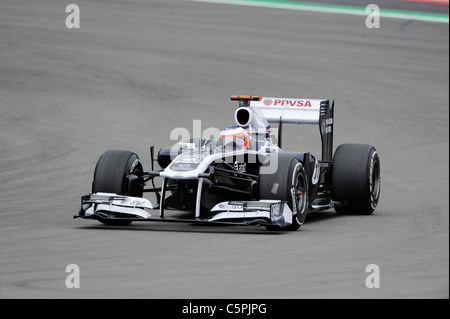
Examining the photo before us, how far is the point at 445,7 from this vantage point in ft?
105

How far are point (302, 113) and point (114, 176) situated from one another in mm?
3034

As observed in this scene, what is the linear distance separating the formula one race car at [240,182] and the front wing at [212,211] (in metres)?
0.01

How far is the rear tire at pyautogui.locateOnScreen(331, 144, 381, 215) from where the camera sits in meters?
12.9

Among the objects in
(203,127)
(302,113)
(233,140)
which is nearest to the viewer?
(233,140)

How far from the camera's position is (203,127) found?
67.7 feet

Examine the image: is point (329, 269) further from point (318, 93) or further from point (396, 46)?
point (396, 46)

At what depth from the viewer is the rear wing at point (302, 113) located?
1333 centimetres

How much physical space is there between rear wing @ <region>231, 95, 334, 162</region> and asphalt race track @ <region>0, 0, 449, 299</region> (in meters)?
1.12
